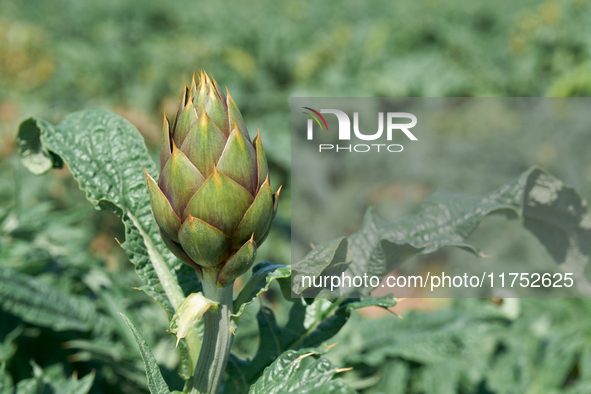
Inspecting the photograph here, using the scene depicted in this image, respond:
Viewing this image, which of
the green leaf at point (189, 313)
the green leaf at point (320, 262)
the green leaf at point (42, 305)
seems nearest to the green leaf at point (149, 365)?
the green leaf at point (189, 313)

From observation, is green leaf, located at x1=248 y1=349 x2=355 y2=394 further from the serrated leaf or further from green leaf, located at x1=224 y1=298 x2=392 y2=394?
the serrated leaf

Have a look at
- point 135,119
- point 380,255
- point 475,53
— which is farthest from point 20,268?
point 475,53

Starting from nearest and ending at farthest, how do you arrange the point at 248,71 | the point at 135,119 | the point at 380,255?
the point at 380,255, the point at 135,119, the point at 248,71

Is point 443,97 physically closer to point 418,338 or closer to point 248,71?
point 248,71

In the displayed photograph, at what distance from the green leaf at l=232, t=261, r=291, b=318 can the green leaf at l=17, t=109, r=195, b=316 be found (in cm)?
7

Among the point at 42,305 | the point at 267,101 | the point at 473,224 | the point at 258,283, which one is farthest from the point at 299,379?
the point at 267,101

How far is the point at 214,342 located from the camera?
0.45 meters

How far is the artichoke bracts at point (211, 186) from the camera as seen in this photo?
0.38 m

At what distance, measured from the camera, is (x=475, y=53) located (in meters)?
3.75

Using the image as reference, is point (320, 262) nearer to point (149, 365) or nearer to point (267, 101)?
point (149, 365)

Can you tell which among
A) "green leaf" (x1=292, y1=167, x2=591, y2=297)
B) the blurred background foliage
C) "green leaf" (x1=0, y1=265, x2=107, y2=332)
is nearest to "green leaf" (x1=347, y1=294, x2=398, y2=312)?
"green leaf" (x1=292, y1=167, x2=591, y2=297)

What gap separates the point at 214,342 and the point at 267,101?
7.89ft

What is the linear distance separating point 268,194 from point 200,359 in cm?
18

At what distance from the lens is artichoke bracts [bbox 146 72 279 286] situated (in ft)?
1.26
